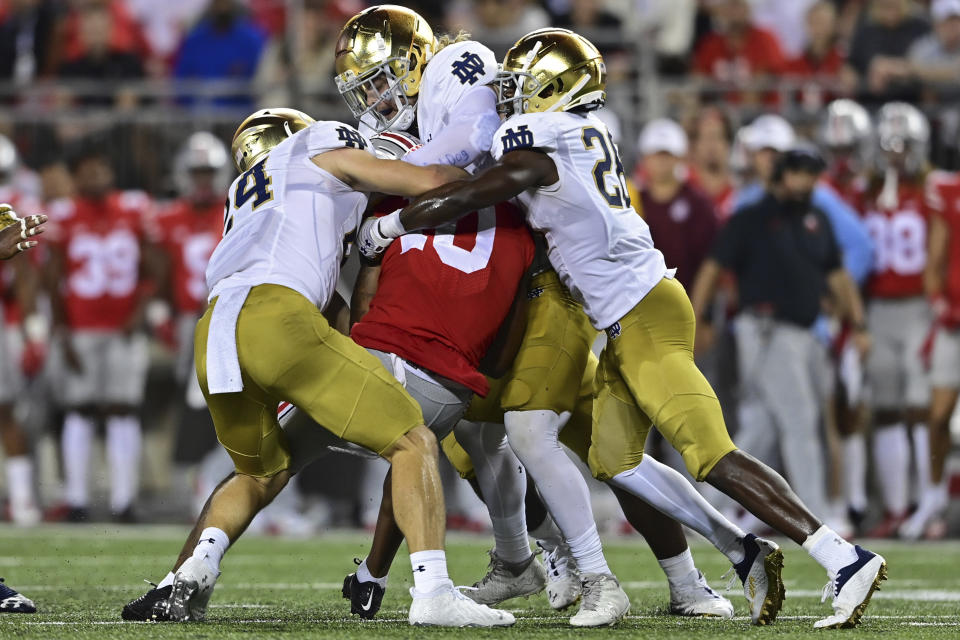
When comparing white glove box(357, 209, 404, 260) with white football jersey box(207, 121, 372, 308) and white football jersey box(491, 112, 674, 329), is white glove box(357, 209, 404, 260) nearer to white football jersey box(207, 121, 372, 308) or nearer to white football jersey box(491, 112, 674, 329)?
white football jersey box(207, 121, 372, 308)

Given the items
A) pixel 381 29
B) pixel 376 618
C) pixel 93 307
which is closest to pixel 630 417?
pixel 376 618

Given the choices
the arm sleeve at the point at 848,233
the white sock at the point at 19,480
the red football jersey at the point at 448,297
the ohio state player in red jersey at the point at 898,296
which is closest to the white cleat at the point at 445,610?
the red football jersey at the point at 448,297

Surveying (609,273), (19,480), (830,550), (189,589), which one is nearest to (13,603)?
(189,589)

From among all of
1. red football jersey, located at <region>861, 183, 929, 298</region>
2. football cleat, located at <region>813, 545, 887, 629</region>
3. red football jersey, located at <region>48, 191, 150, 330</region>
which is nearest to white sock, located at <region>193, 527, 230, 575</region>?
football cleat, located at <region>813, 545, 887, 629</region>

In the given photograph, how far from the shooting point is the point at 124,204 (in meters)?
9.95

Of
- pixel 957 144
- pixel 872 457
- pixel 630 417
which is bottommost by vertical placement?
pixel 872 457

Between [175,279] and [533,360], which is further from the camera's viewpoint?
[175,279]

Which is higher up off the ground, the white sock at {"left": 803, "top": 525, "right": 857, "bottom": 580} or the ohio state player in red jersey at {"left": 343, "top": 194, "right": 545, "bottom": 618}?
the ohio state player in red jersey at {"left": 343, "top": 194, "right": 545, "bottom": 618}

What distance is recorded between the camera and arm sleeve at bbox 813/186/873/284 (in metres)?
9.02

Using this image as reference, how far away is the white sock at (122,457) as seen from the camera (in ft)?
31.7

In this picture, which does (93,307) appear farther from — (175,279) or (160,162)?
(160,162)

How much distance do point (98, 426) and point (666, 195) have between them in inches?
162

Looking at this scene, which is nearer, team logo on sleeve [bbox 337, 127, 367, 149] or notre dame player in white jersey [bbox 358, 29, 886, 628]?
notre dame player in white jersey [bbox 358, 29, 886, 628]

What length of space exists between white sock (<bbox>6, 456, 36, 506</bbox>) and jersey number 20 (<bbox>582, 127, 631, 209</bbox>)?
578 centimetres
